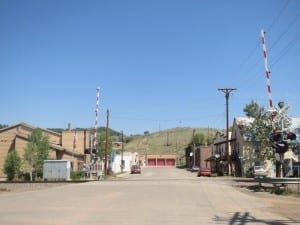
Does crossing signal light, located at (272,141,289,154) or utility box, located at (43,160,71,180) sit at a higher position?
crossing signal light, located at (272,141,289,154)

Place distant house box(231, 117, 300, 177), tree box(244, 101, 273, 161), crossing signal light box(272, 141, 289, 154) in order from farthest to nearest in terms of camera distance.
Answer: distant house box(231, 117, 300, 177) < tree box(244, 101, 273, 161) < crossing signal light box(272, 141, 289, 154)

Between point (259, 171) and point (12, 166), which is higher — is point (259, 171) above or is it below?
below

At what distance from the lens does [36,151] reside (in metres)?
69.2

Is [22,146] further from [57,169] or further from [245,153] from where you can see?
[245,153]

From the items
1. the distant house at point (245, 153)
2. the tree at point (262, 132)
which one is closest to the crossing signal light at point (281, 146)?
the tree at point (262, 132)

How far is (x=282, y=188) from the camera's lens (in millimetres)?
31906

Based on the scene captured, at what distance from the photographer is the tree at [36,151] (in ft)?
226

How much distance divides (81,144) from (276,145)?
75017mm

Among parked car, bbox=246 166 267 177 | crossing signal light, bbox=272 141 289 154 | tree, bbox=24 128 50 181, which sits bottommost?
parked car, bbox=246 166 267 177

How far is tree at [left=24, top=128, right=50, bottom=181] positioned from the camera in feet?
226

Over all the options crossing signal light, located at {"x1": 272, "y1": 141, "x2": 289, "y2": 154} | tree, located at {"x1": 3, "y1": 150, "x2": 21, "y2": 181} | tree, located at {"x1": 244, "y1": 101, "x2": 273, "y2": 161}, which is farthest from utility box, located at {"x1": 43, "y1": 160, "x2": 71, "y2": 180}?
crossing signal light, located at {"x1": 272, "y1": 141, "x2": 289, "y2": 154}

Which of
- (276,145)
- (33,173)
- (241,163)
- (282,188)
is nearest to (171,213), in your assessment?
(276,145)

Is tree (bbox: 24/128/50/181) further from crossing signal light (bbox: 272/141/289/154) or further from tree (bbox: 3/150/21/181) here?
crossing signal light (bbox: 272/141/289/154)

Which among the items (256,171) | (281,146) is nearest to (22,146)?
(256,171)
